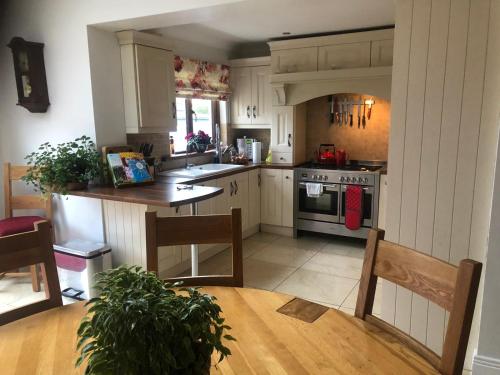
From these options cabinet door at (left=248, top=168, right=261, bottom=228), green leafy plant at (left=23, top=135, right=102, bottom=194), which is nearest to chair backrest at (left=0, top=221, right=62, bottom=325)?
green leafy plant at (left=23, top=135, right=102, bottom=194)

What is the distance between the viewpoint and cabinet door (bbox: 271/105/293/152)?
4.68 metres

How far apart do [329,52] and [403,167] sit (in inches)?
97.4

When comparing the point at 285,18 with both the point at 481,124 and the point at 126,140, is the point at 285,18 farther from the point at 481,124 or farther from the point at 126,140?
the point at 481,124

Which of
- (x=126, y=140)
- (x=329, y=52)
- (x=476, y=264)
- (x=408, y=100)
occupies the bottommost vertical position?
(x=476, y=264)

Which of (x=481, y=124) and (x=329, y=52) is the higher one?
(x=329, y=52)

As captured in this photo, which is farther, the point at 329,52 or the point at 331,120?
the point at 331,120

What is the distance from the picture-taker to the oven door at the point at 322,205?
439 centimetres

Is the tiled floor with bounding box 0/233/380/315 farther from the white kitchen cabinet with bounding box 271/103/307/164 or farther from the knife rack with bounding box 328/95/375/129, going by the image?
the knife rack with bounding box 328/95/375/129

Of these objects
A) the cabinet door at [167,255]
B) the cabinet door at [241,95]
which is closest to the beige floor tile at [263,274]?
the cabinet door at [167,255]

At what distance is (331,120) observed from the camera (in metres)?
4.87

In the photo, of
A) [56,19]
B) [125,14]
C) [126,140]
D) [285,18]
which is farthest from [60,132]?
[285,18]

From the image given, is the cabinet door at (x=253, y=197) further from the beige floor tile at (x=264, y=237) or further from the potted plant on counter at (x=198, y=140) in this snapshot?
the potted plant on counter at (x=198, y=140)

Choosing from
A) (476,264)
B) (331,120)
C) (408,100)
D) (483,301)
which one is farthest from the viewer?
(331,120)

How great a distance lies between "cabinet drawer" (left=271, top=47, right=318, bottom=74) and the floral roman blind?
0.68 metres
